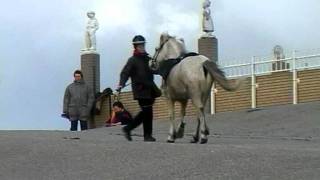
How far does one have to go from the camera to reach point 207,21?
3250 centimetres

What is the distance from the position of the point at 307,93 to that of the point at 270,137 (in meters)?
8.72

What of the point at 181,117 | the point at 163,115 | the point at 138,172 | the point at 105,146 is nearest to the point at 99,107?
the point at 163,115

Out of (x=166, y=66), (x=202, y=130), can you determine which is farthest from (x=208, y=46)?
(x=202, y=130)

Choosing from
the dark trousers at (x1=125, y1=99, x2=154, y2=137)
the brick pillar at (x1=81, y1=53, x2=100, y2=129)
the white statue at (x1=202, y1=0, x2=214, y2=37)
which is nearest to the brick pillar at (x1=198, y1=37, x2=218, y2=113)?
the white statue at (x1=202, y1=0, x2=214, y2=37)

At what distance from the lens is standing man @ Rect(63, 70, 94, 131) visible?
23359 millimetres

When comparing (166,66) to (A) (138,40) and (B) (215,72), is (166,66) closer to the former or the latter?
(A) (138,40)

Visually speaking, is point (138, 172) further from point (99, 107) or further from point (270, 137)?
point (99, 107)

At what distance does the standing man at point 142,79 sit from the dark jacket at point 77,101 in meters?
7.74

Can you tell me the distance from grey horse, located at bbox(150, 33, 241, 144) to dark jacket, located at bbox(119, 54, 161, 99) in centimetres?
26

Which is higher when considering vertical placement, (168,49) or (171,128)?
(168,49)

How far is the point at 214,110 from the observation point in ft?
99.5

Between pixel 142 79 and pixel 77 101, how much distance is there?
820 centimetres

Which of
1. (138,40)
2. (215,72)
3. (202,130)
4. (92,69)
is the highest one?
(92,69)

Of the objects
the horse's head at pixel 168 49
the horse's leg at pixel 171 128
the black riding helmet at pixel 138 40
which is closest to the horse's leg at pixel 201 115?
the horse's leg at pixel 171 128
